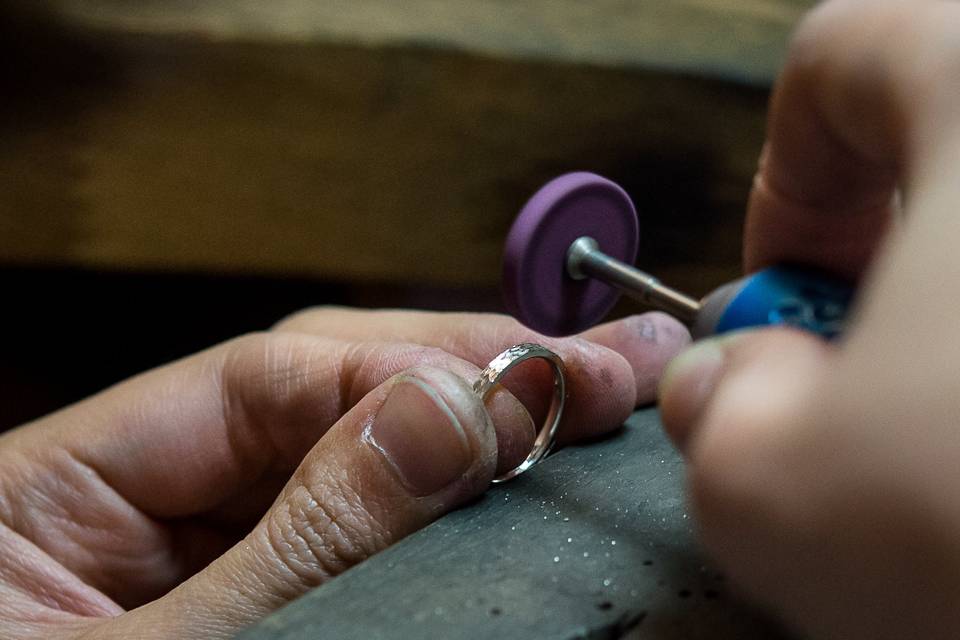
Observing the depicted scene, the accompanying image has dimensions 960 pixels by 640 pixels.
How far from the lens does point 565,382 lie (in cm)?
66

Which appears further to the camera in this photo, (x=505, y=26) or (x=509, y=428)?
(x=505, y=26)

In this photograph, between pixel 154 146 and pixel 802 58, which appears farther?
pixel 154 146

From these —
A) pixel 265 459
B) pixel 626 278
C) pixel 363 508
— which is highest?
pixel 626 278

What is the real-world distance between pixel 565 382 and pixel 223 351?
1.15 feet

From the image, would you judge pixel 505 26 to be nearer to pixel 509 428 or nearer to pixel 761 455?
pixel 509 428

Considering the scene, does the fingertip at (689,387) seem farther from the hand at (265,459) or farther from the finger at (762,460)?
the hand at (265,459)

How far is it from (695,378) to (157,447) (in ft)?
1.94

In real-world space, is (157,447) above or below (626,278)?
below

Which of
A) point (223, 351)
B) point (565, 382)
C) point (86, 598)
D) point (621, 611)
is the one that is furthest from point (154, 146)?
point (621, 611)

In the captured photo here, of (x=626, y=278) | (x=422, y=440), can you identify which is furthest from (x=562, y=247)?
(x=422, y=440)

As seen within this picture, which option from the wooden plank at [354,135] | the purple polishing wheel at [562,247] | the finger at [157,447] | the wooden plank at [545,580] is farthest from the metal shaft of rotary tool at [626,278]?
the wooden plank at [354,135]

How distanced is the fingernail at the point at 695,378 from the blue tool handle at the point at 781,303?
58 mm

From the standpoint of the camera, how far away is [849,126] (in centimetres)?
39

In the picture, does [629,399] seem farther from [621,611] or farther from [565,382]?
[621,611]
